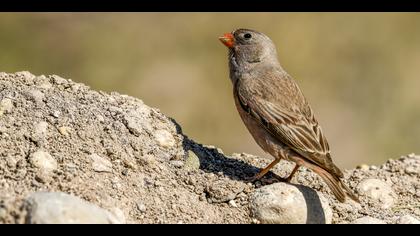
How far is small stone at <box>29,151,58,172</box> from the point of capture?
257 inches

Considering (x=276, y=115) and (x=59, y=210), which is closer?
(x=59, y=210)

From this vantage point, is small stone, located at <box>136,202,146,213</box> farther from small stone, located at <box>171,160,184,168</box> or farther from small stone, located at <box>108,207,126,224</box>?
small stone, located at <box>171,160,184,168</box>

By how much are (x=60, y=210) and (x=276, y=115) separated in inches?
105

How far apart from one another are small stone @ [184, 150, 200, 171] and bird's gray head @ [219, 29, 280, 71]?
1220 millimetres

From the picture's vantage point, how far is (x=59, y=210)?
5.46 meters

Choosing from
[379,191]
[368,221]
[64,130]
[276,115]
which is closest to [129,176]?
[64,130]

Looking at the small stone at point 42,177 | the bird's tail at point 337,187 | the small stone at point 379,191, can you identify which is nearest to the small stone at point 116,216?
the small stone at point 42,177

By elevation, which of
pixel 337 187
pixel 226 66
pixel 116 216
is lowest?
pixel 116 216

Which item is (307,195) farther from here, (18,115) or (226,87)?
(226,87)

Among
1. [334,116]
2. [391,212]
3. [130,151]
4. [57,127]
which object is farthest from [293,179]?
[334,116]

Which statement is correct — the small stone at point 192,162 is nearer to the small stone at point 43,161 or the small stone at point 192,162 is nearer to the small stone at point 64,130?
the small stone at point 64,130

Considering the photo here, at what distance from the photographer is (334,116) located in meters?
13.9

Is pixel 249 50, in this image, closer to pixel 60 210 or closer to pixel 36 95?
pixel 36 95

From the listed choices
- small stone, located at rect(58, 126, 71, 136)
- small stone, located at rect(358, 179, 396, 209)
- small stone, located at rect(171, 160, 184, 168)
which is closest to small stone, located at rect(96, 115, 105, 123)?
small stone, located at rect(58, 126, 71, 136)
